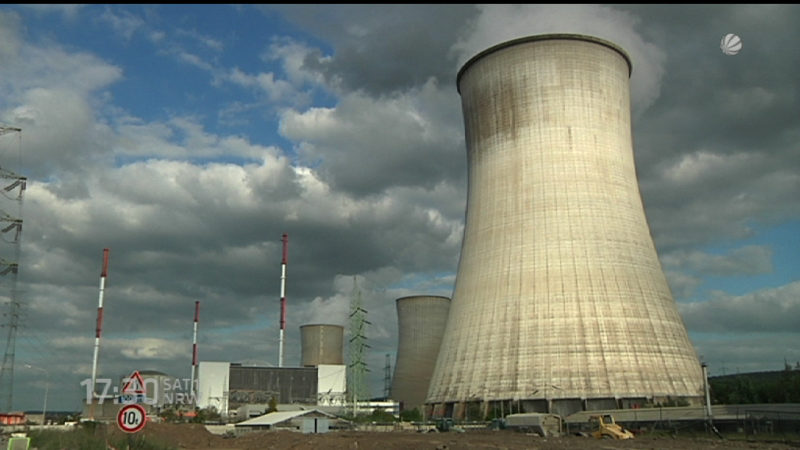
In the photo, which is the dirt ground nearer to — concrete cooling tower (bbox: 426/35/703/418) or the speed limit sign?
concrete cooling tower (bbox: 426/35/703/418)

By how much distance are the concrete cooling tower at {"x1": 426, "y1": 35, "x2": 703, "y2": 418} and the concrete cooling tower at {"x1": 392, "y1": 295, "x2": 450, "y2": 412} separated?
18.7 metres

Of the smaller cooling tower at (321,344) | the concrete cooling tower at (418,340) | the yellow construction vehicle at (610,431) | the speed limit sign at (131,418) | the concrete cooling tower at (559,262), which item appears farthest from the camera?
the smaller cooling tower at (321,344)

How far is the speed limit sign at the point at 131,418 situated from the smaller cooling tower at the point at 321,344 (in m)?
49.8

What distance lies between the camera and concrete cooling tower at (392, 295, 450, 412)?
4709 centimetres

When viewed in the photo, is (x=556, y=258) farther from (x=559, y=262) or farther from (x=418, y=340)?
(x=418, y=340)

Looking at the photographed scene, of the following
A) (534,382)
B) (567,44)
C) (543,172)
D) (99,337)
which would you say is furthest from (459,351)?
(99,337)

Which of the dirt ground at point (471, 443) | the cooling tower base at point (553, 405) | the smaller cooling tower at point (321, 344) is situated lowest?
the dirt ground at point (471, 443)

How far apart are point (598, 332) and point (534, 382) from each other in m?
2.85

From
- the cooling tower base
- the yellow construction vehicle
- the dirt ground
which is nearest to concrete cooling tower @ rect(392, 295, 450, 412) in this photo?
the cooling tower base

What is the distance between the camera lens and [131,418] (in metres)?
7.99

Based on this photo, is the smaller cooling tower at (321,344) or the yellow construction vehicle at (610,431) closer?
the yellow construction vehicle at (610,431)

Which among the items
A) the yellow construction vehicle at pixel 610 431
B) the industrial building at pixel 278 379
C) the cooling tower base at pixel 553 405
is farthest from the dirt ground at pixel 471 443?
the industrial building at pixel 278 379

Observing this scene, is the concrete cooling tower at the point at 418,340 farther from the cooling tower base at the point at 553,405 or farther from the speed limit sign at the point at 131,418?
the speed limit sign at the point at 131,418

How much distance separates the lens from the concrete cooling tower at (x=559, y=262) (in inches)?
987
